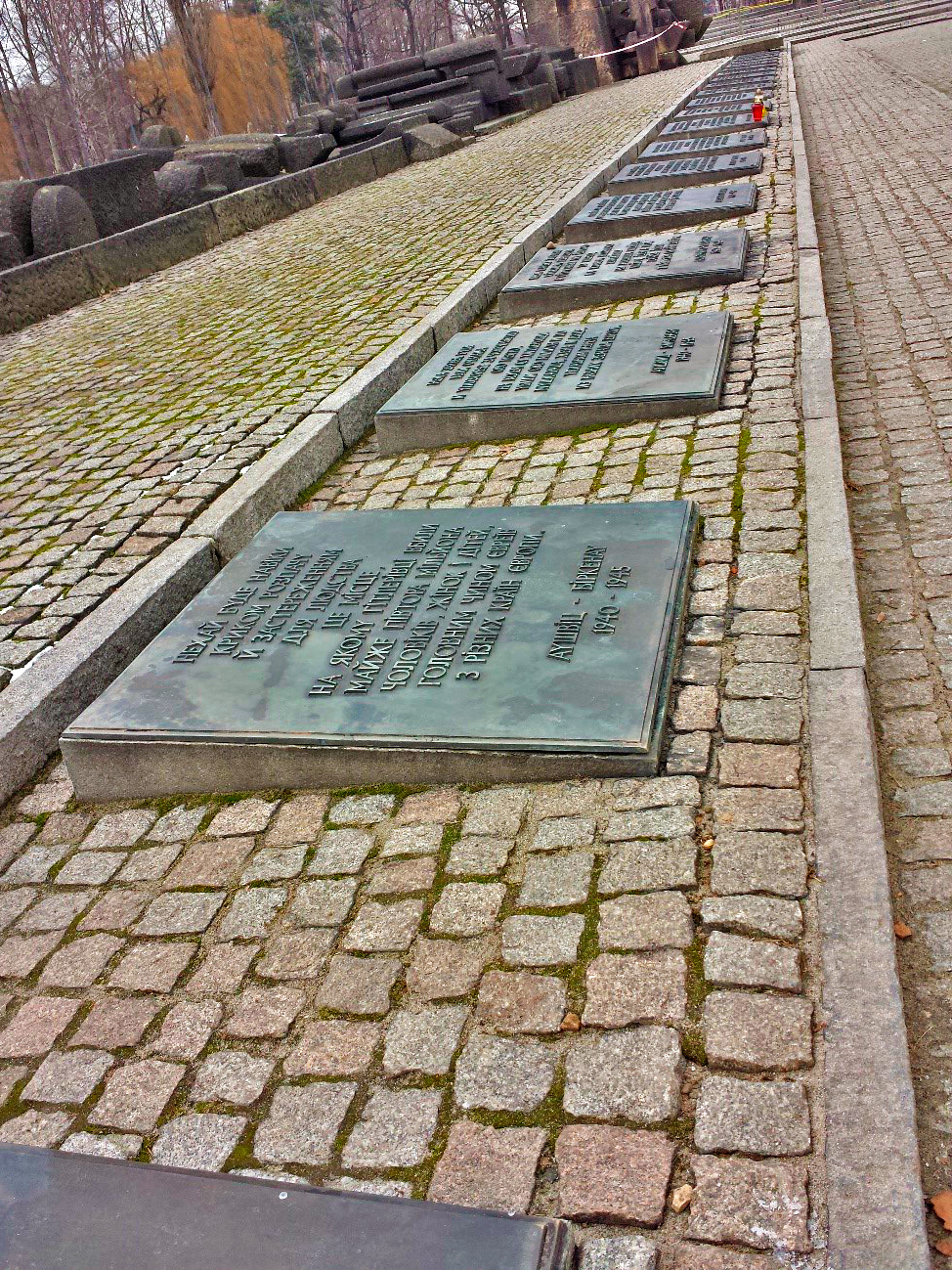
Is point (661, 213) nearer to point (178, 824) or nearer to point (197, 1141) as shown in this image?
point (178, 824)

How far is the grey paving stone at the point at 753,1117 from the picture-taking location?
2133 millimetres

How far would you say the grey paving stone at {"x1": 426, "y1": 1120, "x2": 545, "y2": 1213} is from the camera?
84.0 inches

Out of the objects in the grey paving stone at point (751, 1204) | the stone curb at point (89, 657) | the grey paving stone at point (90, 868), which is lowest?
the grey paving stone at point (751, 1204)

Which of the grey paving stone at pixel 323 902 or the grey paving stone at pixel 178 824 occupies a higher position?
the grey paving stone at pixel 178 824

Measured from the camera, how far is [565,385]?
618 centimetres

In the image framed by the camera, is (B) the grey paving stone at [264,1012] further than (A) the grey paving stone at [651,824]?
No

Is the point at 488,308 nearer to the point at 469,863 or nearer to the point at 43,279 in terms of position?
the point at 43,279

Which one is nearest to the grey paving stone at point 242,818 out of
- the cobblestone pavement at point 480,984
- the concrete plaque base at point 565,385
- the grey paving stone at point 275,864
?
the cobblestone pavement at point 480,984

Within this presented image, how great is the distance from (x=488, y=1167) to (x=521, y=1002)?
44 centimetres

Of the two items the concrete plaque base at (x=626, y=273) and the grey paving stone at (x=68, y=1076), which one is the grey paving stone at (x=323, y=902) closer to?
the grey paving stone at (x=68, y=1076)

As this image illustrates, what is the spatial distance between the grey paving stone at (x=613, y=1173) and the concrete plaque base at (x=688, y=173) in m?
10.9

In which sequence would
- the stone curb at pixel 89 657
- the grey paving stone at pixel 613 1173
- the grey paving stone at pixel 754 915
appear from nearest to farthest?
the grey paving stone at pixel 613 1173
the grey paving stone at pixel 754 915
the stone curb at pixel 89 657

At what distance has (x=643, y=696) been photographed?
10.9ft

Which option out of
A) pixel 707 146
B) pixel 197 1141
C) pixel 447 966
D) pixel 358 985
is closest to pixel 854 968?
pixel 447 966
